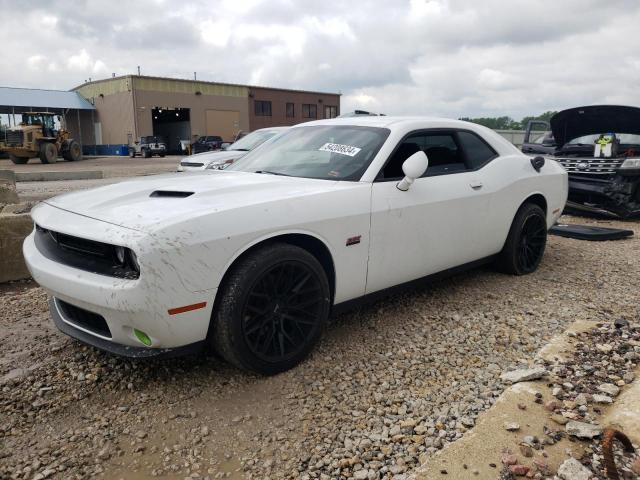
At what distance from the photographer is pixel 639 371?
2908mm

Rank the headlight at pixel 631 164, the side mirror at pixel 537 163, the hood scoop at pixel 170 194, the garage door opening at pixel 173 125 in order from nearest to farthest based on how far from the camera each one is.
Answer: the hood scoop at pixel 170 194
the side mirror at pixel 537 163
the headlight at pixel 631 164
the garage door opening at pixel 173 125

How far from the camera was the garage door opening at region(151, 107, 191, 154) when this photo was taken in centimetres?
4400

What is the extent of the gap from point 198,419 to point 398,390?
1.08 m

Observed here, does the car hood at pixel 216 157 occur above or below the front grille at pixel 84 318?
above

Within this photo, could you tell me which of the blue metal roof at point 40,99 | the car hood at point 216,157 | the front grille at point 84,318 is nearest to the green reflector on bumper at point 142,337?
the front grille at point 84,318

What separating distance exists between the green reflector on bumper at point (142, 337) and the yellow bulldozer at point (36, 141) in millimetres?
27138

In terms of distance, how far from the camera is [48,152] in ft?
85.3

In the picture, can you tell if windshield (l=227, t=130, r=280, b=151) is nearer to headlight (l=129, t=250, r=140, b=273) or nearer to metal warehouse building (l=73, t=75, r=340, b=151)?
headlight (l=129, t=250, r=140, b=273)

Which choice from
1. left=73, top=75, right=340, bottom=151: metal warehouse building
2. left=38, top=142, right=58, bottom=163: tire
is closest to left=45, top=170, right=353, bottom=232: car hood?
left=38, top=142, right=58, bottom=163: tire

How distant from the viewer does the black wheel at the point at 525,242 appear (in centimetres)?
465

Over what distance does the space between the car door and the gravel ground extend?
43 cm

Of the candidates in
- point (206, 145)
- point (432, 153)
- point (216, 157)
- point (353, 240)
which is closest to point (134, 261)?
point (353, 240)

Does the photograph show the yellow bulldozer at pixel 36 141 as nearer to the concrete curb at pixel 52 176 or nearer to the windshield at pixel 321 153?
the concrete curb at pixel 52 176

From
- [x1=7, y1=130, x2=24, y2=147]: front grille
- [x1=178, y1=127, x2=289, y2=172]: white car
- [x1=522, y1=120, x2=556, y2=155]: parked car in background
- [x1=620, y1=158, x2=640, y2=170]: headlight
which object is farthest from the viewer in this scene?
[x1=7, y1=130, x2=24, y2=147]: front grille
